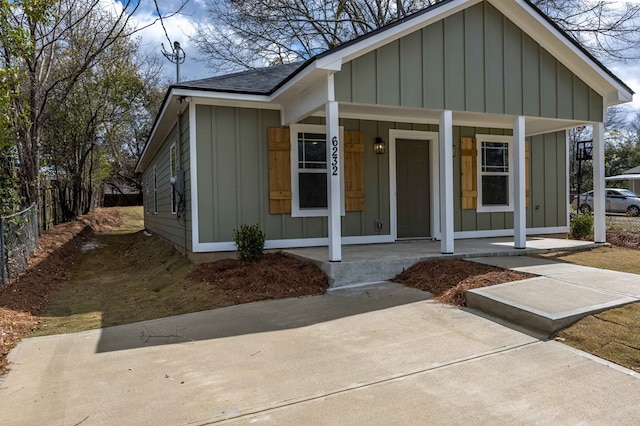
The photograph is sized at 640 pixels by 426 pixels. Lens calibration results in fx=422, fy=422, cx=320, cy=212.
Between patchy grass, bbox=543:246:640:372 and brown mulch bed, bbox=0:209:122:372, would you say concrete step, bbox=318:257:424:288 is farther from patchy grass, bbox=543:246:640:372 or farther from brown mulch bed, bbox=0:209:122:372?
brown mulch bed, bbox=0:209:122:372

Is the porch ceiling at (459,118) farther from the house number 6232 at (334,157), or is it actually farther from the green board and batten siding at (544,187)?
the house number 6232 at (334,157)

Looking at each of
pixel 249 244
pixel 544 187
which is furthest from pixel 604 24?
pixel 249 244

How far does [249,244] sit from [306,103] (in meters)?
2.36

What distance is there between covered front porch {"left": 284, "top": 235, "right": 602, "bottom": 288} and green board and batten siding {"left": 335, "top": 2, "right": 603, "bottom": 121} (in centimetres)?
227

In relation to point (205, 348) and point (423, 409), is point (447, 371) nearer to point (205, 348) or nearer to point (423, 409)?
point (423, 409)

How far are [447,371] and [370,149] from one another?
5.51 metres

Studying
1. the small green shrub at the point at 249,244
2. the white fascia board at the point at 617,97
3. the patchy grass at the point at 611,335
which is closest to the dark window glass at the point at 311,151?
the small green shrub at the point at 249,244

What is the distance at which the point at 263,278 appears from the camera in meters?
5.89

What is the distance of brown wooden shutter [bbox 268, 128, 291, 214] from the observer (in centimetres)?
737

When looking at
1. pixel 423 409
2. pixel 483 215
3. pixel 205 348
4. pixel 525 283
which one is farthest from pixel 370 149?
pixel 423 409

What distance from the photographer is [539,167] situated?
9703mm

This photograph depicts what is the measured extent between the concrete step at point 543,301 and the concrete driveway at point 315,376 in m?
0.18

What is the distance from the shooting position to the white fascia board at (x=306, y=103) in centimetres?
588

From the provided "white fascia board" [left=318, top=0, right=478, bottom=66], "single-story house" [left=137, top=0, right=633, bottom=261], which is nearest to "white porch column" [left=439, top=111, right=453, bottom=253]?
"single-story house" [left=137, top=0, right=633, bottom=261]
